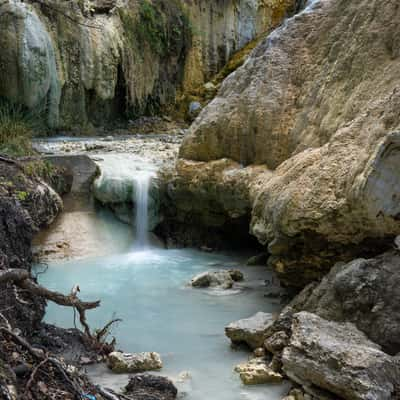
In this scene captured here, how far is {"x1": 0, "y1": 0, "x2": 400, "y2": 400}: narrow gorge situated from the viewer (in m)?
3.39

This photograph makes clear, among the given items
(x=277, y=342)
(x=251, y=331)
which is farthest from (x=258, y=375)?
(x=251, y=331)

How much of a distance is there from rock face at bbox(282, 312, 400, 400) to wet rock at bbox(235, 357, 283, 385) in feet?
0.54

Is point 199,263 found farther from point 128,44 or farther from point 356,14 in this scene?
point 128,44

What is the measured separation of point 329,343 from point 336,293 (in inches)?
24.6

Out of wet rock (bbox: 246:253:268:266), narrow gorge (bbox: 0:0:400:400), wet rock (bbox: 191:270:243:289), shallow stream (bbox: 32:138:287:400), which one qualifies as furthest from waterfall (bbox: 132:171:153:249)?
wet rock (bbox: 191:270:243:289)

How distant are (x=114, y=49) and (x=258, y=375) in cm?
994

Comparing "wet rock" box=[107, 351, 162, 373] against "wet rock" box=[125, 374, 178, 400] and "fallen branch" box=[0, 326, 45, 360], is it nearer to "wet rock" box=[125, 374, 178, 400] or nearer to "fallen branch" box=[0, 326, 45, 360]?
"wet rock" box=[125, 374, 178, 400]

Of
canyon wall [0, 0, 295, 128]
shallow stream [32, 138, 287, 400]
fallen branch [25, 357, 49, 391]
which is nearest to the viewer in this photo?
fallen branch [25, 357, 49, 391]

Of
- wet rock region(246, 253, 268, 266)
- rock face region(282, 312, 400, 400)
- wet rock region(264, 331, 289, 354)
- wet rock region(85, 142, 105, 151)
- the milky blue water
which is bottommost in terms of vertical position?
wet rock region(246, 253, 268, 266)

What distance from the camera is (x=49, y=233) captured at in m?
7.28

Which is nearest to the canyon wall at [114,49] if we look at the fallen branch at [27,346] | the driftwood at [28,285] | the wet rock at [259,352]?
the driftwood at [28,285]

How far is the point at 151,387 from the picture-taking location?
3357 millimetres

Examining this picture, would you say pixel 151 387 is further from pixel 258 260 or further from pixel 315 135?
pixel 258 260

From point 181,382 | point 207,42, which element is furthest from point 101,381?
point 207,42
